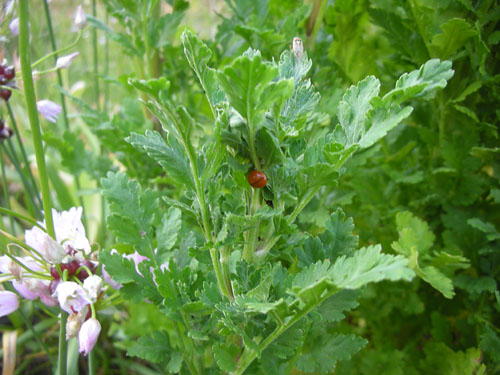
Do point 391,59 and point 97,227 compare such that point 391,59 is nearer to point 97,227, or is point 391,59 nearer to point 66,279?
point 66,279

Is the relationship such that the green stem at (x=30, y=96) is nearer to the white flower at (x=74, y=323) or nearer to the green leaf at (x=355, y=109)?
the white flower at (x=74, y=323)

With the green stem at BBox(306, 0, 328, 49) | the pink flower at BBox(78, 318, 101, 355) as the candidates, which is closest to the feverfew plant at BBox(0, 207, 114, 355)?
the pink flower at BBox(78, 318, 101, 355)

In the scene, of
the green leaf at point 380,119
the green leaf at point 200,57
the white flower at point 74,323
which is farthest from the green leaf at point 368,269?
the white flower at point 74,323

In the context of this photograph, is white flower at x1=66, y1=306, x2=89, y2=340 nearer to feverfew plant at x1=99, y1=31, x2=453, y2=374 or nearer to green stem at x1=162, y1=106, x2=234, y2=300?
feverfew plant at x1=99, y1=31, x2=453, y2=374

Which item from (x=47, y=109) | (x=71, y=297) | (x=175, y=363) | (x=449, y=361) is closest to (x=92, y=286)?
(x=71, y=297)

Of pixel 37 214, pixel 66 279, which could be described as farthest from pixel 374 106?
pixel 37 214

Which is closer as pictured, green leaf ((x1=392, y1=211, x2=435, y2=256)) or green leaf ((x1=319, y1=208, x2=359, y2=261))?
green leaf ((x1=319, y1=208, x2=359, y2=261))
